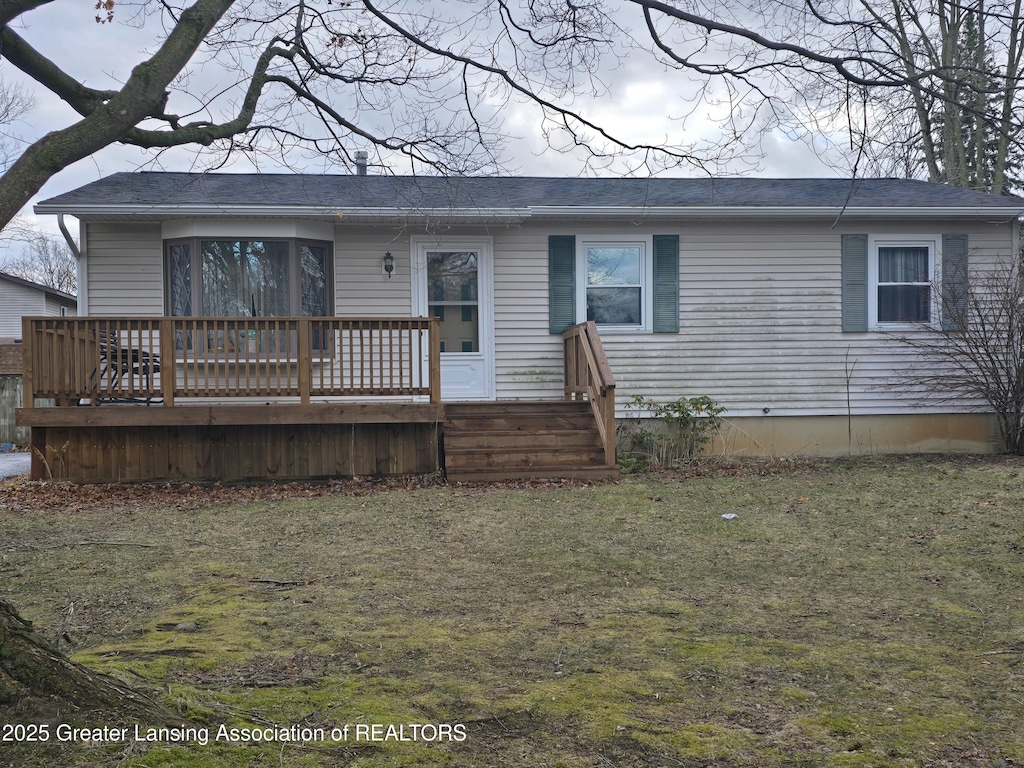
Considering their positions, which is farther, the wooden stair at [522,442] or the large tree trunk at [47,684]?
the wooden stair at [522,442]

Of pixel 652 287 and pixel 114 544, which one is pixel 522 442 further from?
pixel 114 544

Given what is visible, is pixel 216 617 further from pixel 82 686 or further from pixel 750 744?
pixel 750 744

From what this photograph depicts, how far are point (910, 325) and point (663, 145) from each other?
294 inches

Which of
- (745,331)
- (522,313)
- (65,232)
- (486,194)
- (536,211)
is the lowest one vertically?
(745,331)

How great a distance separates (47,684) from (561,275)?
9494 millimetres

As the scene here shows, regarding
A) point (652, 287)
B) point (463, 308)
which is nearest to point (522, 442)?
point (463, 308)

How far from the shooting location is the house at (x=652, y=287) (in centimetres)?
1098

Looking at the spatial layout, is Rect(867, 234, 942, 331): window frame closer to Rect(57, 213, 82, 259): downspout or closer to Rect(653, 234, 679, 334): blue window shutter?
Rect(653, 234, 679, 334): blue window shutter

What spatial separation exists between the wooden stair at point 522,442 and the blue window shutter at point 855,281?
4058 mm

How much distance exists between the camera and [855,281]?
11703 mm

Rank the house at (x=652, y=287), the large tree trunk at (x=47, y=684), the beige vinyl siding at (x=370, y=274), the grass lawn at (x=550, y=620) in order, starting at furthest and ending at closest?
the beige vinyl siding at (x=370, y=274) → the house at (x=652, y=287) → the grass lawn at (x=550, y=620) → the large tree trunk at (x=47, y=684)

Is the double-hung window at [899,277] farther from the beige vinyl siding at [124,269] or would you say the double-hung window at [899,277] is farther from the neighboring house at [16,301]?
the neighboring house at [16,301]

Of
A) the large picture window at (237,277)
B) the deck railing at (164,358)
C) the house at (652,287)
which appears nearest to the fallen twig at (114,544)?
the deck railing at (164,358)

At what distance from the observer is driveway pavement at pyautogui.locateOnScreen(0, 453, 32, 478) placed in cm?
1107
